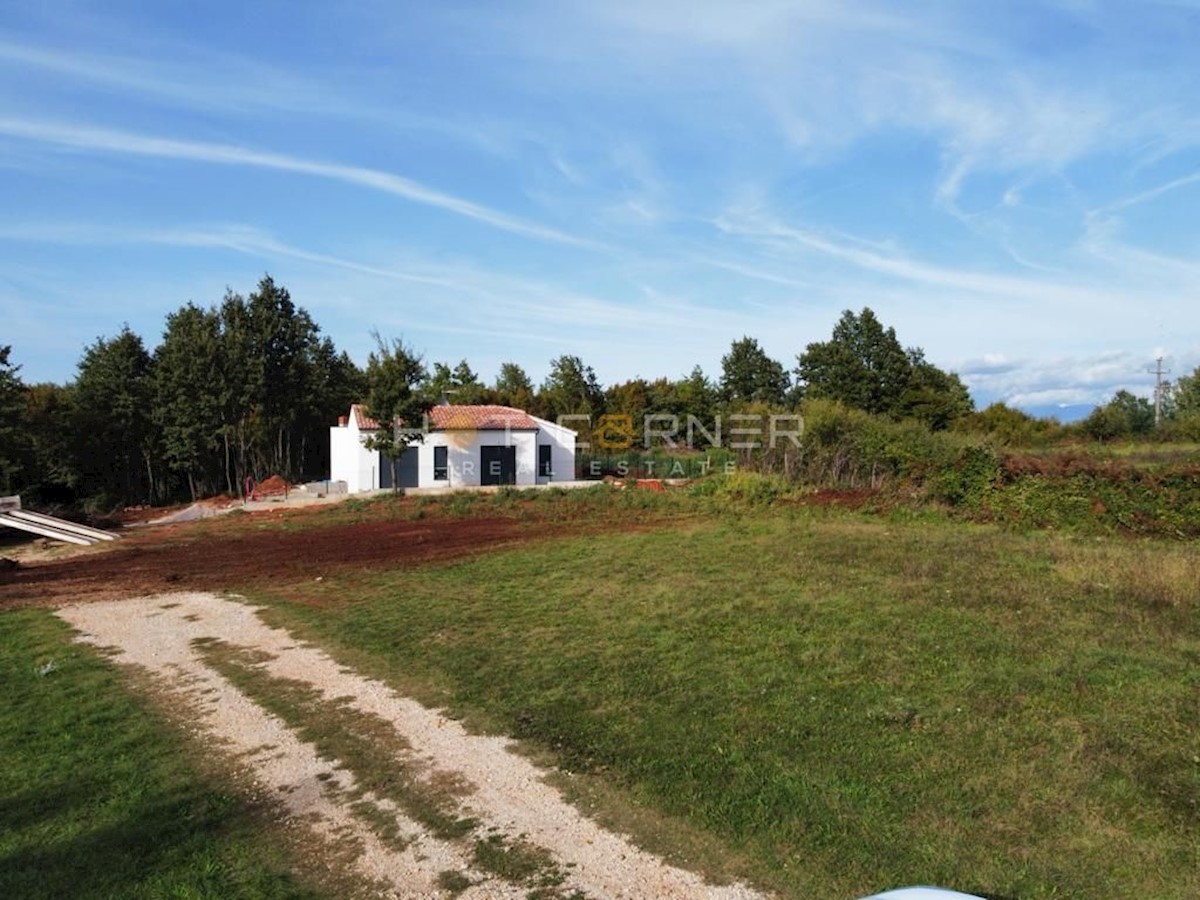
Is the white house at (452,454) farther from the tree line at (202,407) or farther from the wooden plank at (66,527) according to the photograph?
the wooden plank at (66,527)

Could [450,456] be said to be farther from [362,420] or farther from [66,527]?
[66,527]

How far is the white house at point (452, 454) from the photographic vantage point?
33156mm

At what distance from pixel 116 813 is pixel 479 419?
3075 cm

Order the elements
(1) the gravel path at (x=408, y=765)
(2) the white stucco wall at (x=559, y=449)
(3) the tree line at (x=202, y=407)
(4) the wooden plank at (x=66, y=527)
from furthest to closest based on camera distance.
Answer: (2) the white stucco wall at (x=559, y=449) → (3) the tree line at (x=202, y=407) → (4) the wooden plank at (x=66, y=527) → (1) the gravel path at (x=408, y=765)

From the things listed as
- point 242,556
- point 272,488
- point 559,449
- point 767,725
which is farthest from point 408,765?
point 559,449

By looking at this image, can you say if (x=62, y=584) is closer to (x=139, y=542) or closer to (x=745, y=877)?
(x=139, y=542)

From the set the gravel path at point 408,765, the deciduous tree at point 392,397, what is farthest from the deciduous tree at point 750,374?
the gravel path at point 408,765

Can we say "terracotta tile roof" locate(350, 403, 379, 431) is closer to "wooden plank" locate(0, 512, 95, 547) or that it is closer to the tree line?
the tree line

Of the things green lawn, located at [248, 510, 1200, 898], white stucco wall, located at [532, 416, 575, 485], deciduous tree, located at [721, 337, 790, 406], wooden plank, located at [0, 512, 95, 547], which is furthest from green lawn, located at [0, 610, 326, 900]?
deciduous tree, located at [721, 337, 790, 406]

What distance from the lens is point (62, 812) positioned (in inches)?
187

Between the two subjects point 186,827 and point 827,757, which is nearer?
point 186,827

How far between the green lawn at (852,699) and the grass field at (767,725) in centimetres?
2

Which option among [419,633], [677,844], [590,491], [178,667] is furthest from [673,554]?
[590,491]

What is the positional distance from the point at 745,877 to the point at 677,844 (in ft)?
1.45
